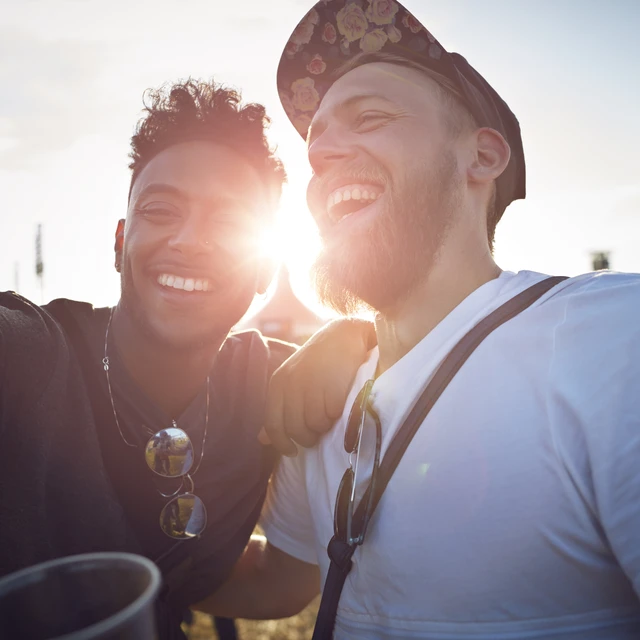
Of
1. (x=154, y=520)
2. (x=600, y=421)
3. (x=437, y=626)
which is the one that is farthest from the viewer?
(x=154, y=520)

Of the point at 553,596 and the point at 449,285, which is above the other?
the point at 449,285

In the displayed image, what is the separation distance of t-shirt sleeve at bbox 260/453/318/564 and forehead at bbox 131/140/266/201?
5.57 ft

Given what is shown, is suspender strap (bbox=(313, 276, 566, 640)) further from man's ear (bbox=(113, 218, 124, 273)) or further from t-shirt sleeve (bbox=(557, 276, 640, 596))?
man's ear (bbox=(113, 218, 124, 273))

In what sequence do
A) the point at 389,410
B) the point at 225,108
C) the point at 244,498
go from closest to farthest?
1. the point at 389,410
2. the point at 244,498
3. the point at 225,108

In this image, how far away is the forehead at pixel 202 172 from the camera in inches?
107

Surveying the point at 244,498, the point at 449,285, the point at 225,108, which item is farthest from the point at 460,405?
the point at 225,108

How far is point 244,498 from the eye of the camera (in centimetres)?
249

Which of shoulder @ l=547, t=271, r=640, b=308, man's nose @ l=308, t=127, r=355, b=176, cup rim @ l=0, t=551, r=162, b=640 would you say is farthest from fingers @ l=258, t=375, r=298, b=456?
cup rim @ l=0, t=551, r=162, b=640

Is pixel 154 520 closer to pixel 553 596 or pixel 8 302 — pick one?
pixel 8 302

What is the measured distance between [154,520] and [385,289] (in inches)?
63.7

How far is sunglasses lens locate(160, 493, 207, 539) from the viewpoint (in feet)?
7.04

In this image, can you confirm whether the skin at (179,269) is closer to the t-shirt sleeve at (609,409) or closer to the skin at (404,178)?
the skin at (404,178)

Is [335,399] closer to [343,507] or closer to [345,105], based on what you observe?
[343,507]

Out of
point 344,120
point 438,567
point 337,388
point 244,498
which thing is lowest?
→ point 244,498
